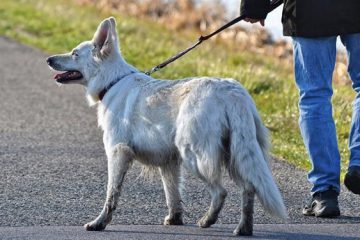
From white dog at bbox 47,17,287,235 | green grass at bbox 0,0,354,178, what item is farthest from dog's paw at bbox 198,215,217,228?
green grass at bbox 0,0,354,178

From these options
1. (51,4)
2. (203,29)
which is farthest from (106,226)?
(51,4)

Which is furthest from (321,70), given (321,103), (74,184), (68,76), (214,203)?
(74,184)

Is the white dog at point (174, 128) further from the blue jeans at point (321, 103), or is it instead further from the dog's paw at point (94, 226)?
the blue jeans at point (321, 103)

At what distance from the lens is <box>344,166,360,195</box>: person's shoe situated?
7.32 metres

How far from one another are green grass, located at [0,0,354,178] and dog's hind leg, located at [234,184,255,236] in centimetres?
273

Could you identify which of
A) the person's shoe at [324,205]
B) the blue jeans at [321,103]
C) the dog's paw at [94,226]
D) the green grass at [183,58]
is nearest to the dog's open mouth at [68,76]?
the dog's paw at [94,226]

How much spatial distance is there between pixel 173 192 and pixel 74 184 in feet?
4.48

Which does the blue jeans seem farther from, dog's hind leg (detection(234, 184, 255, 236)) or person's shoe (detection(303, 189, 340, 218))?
dog's hind leg (detection(234, 184, 255, 236))

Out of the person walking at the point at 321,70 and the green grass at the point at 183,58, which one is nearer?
the person walking at the point at 321,70

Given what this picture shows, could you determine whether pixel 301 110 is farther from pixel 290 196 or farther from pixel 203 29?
pixel 203 29

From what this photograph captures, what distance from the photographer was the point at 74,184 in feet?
27.7

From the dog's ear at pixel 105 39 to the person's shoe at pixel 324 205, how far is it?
5.55 feet

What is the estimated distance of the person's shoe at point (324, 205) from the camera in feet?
23.9

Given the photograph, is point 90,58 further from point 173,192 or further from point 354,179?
point 354,179
